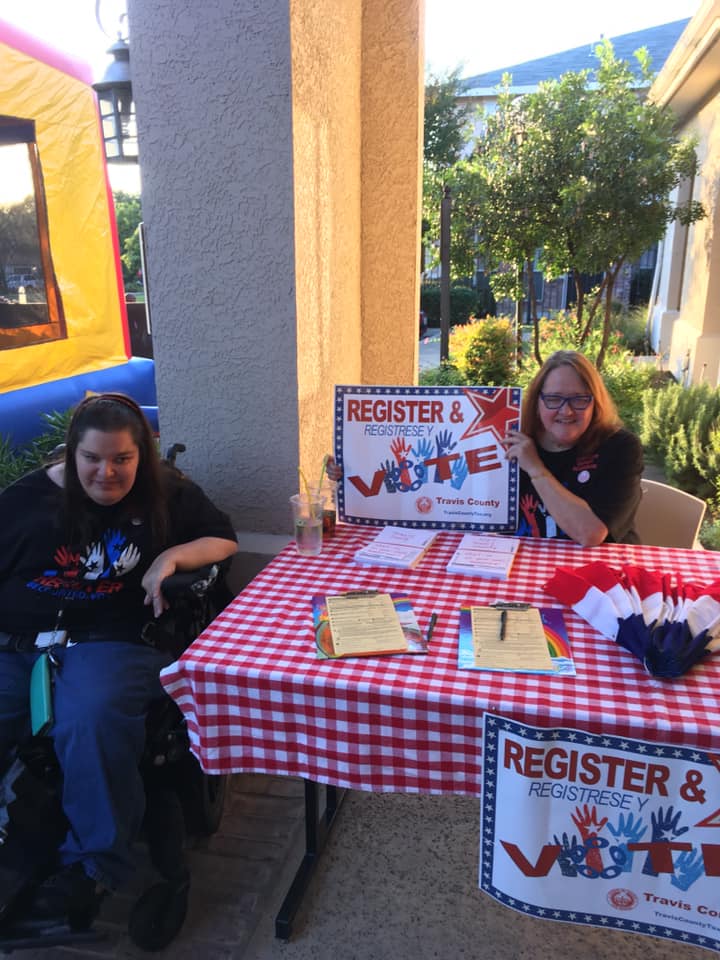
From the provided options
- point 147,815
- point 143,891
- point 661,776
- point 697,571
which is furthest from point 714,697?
point 143,891

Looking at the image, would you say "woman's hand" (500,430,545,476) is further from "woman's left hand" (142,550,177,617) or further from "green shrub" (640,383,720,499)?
"green shrub" (640,383,720,499)

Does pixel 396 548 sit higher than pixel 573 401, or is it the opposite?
pixel 573 401

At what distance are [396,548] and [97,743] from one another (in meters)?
1.01

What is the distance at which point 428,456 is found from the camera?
2467 millimetres

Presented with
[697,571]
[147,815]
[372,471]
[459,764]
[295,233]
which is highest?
[295,233]

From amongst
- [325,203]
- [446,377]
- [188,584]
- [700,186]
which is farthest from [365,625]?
[700,186]

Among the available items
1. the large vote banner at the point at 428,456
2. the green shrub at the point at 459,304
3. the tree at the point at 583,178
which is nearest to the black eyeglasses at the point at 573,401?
the large vote banner at the point at 428,456

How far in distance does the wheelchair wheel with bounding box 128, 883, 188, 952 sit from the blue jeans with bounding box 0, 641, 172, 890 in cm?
16

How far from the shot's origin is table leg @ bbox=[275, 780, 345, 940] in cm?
198

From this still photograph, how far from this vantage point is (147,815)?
2.06 metres

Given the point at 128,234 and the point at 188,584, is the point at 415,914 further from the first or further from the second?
the point at 128,234

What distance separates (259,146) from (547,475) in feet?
5.07

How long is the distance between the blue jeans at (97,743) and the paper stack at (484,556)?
3.20 ft

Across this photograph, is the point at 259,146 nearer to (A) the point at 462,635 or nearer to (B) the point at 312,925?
(A) the point at 462,635
